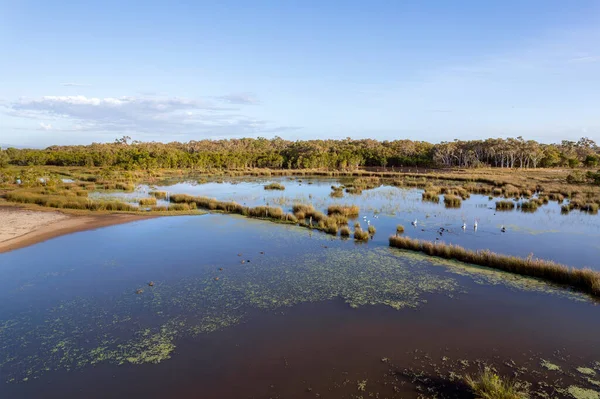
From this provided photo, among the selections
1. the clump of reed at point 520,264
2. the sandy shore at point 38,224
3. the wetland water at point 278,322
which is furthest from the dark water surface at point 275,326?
the sandy shore at point 38,224

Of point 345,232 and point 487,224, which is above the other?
point 487,224

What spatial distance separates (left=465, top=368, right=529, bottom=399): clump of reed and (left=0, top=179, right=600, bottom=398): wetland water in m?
0.40

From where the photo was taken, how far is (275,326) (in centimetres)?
1105

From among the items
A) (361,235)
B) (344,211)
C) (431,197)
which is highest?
(431,197)

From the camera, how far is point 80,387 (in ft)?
27.3

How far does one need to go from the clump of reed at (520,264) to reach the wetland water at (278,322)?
0.74 metres

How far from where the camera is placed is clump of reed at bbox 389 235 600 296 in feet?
44.0

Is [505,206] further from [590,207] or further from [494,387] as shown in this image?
[494,387]

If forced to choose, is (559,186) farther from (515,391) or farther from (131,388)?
(131,388)

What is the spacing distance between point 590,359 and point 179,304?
38.3ft

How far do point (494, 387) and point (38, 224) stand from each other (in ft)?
87.9

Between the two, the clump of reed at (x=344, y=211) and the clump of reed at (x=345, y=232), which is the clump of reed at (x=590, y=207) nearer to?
the clump of reed at (x=344, y=211)

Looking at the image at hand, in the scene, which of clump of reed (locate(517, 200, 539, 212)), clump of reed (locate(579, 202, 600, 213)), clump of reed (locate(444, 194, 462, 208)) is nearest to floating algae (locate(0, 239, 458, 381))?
clump of reed (locate(444, 194, 462, 208))

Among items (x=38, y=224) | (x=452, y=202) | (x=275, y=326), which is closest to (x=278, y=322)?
(x=275, y=326)
